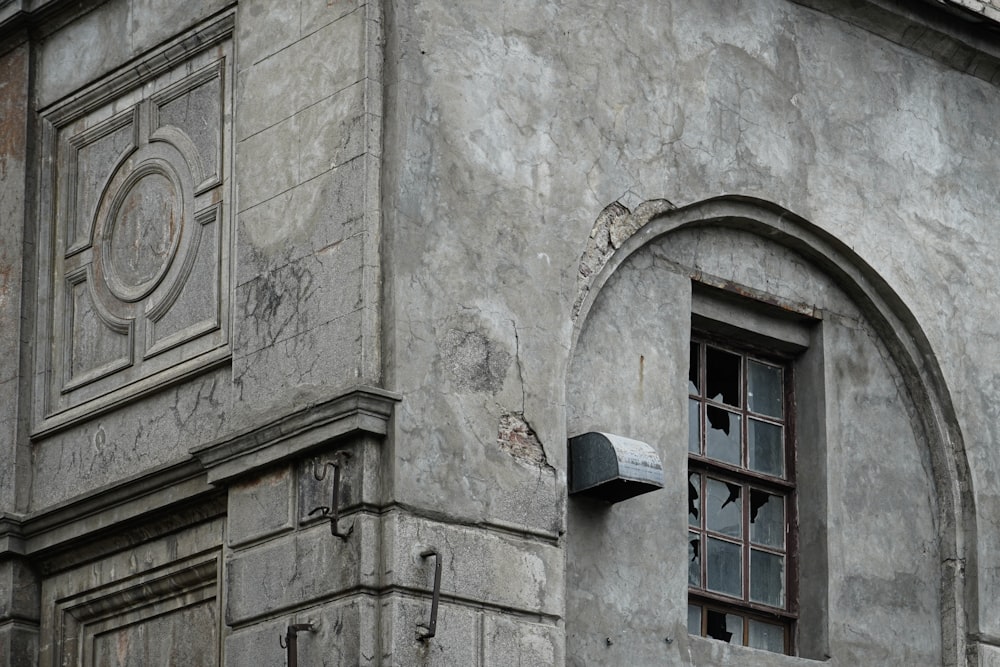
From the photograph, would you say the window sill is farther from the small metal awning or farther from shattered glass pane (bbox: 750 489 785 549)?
the small metal awning

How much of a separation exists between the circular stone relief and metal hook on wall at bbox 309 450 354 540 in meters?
2.41

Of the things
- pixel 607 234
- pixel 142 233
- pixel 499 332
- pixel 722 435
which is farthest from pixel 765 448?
pixel 142 233

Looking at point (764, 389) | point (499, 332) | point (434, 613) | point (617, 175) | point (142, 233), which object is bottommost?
point (434, 613)

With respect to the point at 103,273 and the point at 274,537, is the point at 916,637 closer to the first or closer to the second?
the point at 274,537

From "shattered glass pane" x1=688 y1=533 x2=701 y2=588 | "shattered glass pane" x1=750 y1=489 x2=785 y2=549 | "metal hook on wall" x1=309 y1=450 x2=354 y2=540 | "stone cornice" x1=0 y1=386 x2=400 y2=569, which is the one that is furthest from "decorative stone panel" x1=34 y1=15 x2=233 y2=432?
"shattered glass pane" x1=750 y1=489 x2=785 y2=549

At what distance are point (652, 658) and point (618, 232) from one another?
2563mm

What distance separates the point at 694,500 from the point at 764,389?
3.54 feet

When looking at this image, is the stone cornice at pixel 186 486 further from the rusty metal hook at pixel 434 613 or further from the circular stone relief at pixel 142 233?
the circular stone relief at pixel 142 233

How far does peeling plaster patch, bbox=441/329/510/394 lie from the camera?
12.0 m

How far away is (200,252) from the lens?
1332 centimetres

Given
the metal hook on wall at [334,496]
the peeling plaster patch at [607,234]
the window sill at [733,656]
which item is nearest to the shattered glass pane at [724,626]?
the window sill at [733,656]

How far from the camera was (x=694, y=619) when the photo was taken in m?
13.3

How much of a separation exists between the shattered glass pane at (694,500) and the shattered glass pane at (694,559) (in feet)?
0.31

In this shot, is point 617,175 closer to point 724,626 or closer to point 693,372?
point 693,372
